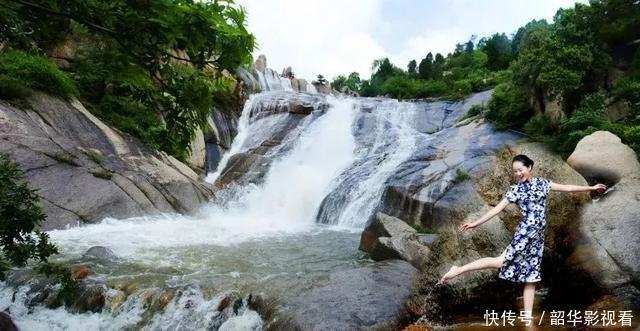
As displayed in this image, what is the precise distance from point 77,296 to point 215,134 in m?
16.1

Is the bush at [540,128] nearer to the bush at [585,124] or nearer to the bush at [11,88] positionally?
the bush at [585,124]

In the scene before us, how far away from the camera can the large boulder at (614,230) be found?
603 cm

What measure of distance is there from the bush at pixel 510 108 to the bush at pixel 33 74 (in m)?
15.4

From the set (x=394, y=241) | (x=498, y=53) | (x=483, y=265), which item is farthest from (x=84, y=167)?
(x=498, y=53)

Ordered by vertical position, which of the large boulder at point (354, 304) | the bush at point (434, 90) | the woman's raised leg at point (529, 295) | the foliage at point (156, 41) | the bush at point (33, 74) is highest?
the bush at point (434, 90)

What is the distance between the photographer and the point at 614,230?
6594 millimetres

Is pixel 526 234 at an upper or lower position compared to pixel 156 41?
lower

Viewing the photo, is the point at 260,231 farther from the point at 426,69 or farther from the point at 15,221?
the point at 426,69

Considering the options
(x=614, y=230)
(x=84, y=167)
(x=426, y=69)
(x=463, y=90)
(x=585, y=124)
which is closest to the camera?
(x=614, y=230)

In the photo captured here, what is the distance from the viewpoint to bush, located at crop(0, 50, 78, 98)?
13.9 metres

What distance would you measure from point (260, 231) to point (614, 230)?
8901mm

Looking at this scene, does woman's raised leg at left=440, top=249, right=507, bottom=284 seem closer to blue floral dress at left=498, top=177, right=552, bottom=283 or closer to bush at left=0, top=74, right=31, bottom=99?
blue floral dress at left=498, top=177, right=552, bottom=283

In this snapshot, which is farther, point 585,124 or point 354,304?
point 585,124

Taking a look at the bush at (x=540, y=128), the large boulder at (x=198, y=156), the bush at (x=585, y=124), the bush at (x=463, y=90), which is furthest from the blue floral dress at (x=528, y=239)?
the bush at (x=463, y=90)
